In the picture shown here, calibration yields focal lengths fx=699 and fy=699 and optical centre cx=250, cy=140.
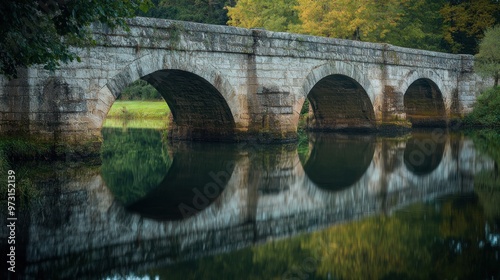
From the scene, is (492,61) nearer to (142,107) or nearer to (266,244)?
(142,107)

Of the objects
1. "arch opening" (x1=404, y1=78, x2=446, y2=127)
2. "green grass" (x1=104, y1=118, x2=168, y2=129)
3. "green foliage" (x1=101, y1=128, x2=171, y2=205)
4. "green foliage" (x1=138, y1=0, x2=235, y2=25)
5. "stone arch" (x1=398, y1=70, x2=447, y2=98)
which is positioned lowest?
"green foliage" (x1=101, y1=128, x2=171, y2=205)

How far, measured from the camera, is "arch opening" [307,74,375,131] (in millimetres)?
24891

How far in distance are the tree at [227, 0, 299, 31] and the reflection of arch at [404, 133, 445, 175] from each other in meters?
13.1

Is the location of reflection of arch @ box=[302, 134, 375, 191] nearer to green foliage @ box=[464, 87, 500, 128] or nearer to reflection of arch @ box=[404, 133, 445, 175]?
reflection of arch @ box=[404, 133, 445, 175]

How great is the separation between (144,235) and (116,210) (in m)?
1.80

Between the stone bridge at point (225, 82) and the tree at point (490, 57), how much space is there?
5.77 ft

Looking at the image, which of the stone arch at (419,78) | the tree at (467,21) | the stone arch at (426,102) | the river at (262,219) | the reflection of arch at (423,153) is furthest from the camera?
the tree at (467,21)

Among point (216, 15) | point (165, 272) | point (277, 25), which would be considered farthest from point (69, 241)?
point (216, 15)

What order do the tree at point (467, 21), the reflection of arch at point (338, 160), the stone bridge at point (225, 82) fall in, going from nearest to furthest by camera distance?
the reflection of arch at point (338, 160), the stone bridge at point (225, 82), the tree at point (467, 21)

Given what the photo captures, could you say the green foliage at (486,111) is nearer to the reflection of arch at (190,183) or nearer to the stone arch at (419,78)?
the stone arch at (419,78)

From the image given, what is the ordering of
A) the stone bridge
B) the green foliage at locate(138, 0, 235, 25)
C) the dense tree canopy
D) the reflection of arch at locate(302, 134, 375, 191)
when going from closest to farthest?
the reflection of arch at locate(302, 134, 375, 191) < the stone bridge < the dense tree canopy < the green foliage at locate(138, 0, 235, 25)

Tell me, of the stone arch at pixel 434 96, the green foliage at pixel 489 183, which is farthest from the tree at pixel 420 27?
the green foliage at pixel 489 183

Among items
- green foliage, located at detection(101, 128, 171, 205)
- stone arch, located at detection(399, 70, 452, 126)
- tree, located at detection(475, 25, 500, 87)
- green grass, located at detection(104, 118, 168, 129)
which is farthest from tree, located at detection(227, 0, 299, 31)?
green foliage, located at detection(101, 128, 171, 205)

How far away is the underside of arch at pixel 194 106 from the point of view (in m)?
18.4
